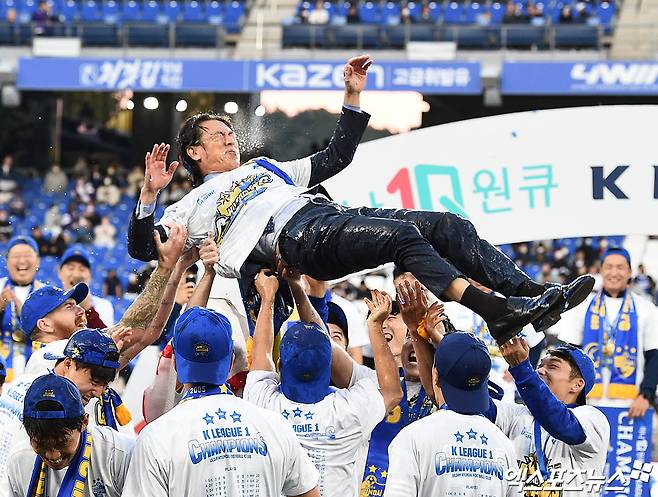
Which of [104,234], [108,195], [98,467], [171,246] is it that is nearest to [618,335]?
[171,246]

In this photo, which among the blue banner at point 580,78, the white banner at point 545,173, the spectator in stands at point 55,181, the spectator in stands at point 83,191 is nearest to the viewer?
the white banner at point 545,173

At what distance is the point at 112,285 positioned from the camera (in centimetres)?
1670

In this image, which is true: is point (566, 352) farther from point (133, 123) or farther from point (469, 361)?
point (133, 123)

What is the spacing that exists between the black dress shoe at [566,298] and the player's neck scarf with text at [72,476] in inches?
68.4

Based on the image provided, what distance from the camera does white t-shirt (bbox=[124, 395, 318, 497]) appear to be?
3.91 meters

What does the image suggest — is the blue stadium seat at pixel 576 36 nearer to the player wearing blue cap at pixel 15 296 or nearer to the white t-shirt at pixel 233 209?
the player wearing blue cap at pixel 15 296

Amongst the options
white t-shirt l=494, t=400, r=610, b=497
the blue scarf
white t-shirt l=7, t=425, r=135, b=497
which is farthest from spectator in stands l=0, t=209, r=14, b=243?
white t-shirt l=7, t=425, r=135, b=497

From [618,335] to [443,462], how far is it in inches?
165

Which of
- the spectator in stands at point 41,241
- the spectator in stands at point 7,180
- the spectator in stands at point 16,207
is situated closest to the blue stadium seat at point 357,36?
the spectator in stands at point 41,241

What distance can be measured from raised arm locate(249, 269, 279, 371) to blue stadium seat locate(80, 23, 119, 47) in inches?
691

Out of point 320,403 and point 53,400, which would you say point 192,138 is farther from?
point 53,400

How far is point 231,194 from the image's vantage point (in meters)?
5.55

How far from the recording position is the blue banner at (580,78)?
65.1 ft

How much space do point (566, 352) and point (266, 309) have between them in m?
1.40
